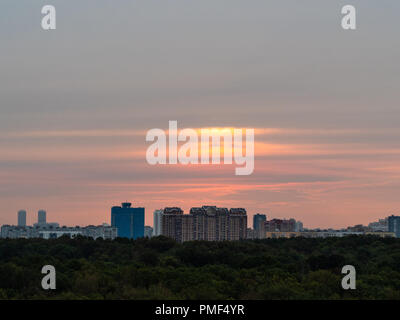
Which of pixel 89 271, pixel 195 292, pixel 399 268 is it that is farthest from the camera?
pixel 399 268

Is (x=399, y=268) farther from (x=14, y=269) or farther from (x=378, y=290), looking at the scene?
(x=14, y=269)

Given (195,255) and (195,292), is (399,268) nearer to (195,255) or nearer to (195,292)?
(195,255)

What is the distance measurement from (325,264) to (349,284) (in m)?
35.3

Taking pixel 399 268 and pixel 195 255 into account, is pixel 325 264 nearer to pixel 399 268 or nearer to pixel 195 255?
pixel 399 268

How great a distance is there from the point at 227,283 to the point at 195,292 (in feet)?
39.0

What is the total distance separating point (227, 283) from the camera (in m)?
98.9

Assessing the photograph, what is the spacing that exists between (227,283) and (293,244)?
283 feet
